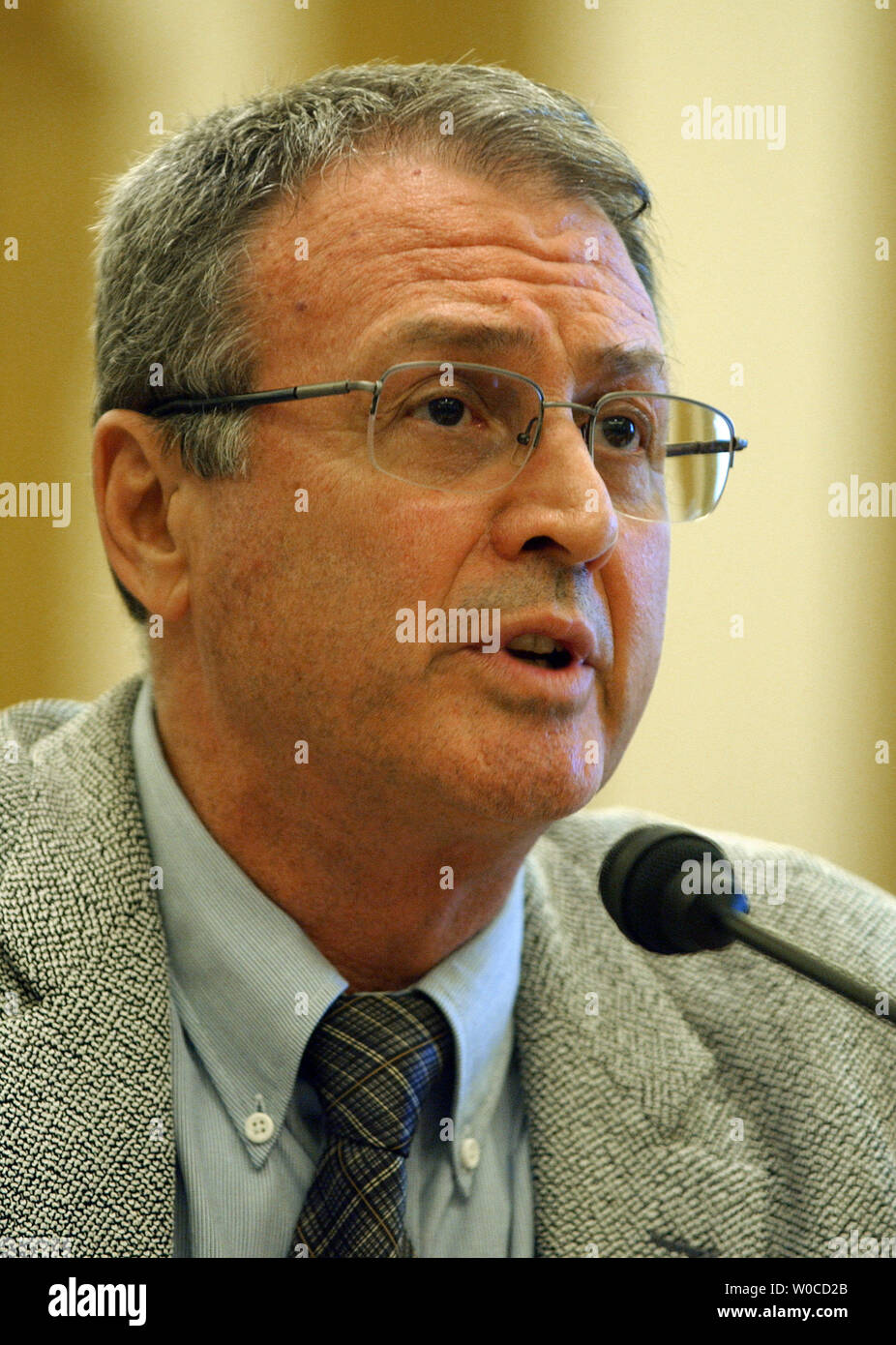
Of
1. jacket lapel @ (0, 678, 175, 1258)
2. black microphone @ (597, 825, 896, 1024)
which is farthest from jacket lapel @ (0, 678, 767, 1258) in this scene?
black microphone @ (597, 825, 896, 1024)

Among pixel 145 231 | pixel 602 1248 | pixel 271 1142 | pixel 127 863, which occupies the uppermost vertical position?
pixel 145 231

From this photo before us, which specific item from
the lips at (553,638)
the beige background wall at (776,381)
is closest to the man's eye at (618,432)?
the lips at (553,638)

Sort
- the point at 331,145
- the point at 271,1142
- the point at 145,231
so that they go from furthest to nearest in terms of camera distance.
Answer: the point at 145,231 → the point at 331,145 → the point at 271,1142

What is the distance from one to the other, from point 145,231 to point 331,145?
0.25m

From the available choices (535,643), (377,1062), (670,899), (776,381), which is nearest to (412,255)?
(535,643)

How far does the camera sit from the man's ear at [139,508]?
1.39 metres

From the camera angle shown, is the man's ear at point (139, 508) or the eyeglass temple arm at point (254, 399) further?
the man's ear at point (139, 508)

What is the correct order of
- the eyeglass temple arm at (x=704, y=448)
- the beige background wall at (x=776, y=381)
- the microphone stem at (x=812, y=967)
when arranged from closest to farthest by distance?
1. the microphone stem at (x=812, y=967)
2. the eyeglass temple arm at (x=704, y=448)
3. the beige background wall at (x=776, y=381)

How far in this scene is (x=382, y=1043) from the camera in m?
→ 1.23

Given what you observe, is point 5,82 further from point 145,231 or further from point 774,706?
point 774,706

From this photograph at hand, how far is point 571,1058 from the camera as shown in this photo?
1.38m

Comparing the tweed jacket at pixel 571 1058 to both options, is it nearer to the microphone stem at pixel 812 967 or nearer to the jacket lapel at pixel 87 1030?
the jacket lapel at pixel 87 1030

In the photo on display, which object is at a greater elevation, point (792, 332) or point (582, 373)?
point (792, 332)
